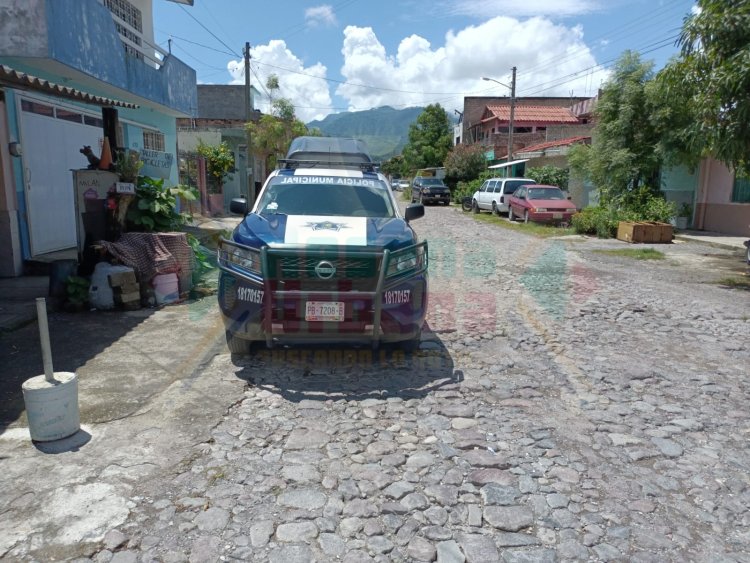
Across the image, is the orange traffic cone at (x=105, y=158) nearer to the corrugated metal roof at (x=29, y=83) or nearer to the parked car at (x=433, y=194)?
the corrugated metal roof at (x=29, y=83)

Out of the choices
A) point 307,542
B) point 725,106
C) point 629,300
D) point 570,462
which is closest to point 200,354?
point 307,542

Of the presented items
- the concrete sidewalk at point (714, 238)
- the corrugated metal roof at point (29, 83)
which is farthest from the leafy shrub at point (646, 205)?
the corrugated metal roof at point (29, 83)

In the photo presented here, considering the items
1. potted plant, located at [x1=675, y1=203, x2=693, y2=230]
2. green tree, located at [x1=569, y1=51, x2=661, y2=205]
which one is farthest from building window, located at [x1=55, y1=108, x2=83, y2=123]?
potted plant, located at [x1=675, y1=203, x2=693, y2=230]

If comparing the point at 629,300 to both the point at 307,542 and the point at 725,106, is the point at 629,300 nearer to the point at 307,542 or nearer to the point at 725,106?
the point at 725,106

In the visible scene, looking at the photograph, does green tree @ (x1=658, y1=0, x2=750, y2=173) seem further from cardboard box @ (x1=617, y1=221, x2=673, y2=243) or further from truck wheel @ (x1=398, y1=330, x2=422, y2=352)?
truck wheel @ (x1=398, y1=330, x2=422, y2=352)

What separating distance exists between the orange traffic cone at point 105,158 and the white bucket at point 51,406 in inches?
193

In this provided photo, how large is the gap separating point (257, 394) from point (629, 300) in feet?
19.9

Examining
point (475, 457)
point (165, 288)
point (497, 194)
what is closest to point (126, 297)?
point (165, 288)

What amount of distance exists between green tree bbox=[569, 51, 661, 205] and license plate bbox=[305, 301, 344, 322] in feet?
54.7

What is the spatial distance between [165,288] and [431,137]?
5298cm

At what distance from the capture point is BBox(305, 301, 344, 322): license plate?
4.74 m

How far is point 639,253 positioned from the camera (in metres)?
13.8

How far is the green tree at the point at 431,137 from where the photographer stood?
57344 millimetres

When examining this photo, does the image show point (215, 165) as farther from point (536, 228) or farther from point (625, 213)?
point (625, 213)
